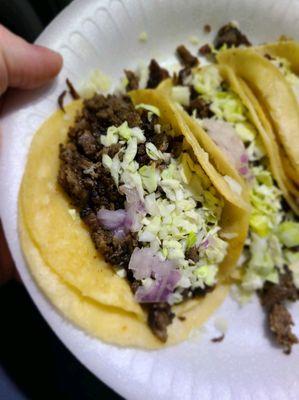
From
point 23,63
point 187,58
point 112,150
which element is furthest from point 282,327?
point 23,63

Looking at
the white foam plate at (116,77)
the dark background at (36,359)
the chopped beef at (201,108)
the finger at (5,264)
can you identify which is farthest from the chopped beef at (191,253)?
the finger at (5,264)

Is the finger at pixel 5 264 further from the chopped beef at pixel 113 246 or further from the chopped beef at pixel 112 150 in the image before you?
the chopped beef at pixel 112 150

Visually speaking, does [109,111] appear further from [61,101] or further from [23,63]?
[23,63]

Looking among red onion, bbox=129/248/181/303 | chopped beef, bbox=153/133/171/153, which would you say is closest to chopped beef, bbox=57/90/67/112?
chopped beef, bbox=153/133/171/153

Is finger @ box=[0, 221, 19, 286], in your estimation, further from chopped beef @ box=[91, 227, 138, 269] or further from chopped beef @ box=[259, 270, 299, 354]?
chopped beef @ box=[259, 270, 299, 354]

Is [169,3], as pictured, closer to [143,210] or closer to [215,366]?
[143,210]

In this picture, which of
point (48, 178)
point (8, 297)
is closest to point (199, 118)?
point (48, 178)
